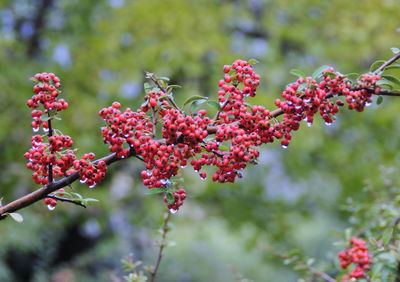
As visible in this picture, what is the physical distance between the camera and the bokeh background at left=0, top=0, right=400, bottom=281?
20.9 ft

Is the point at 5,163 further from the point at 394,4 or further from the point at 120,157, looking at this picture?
the point at 394,4

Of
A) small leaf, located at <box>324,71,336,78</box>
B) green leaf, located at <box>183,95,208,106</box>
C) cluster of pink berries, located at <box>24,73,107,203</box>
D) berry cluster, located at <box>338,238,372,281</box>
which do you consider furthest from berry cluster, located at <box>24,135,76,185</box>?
berry cluster, located at <box>338,238,372,281</box>

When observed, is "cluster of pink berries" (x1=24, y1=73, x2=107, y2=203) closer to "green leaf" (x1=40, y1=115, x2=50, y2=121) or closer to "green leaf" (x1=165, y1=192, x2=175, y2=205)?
"green leaf" (x1=40, y1=115, x2=50, y2=121)

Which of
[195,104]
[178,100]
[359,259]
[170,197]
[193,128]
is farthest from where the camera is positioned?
[178,100]

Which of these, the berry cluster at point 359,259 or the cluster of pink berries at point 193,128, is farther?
the berry cluster at point 359,259

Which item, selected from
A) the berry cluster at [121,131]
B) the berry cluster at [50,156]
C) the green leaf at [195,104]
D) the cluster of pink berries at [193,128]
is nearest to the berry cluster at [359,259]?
the cluster of pink berries at [193,128]

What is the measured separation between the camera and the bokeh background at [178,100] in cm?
636

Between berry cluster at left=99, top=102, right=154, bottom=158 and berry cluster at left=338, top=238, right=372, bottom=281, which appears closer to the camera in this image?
berry cluster at left=99, top=102, right=154, bottom=158

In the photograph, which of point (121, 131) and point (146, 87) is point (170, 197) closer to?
point (121, 131)

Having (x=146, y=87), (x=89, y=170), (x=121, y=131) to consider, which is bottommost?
(x=89, y=170)

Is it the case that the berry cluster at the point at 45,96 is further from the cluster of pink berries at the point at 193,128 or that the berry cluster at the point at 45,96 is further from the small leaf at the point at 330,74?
the small leaf at the point at 330,74

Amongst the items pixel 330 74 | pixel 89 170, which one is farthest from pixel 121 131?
pixel 330 74

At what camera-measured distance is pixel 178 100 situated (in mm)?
6809

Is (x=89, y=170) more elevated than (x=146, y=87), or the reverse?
(x=146, y=87)
